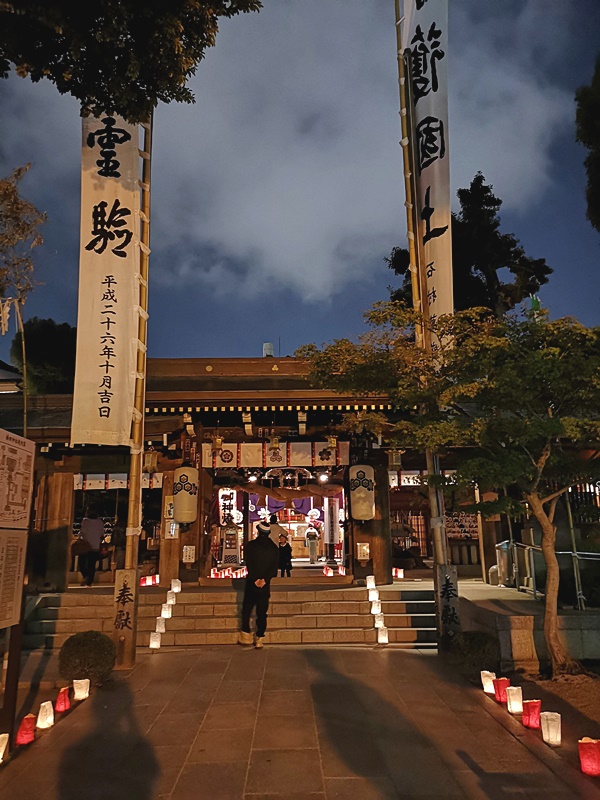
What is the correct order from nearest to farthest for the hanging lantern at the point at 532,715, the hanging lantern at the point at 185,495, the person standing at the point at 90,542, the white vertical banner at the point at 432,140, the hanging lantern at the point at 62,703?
the hanging lantern at the point at 532,715, the hanging lantern at the point at 62,703, the white vertical banner at the point at 432,140, the hanging lantern at the point at 185,495, the person standing at the point at 90,542

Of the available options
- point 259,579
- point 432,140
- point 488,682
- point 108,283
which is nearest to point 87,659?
point 259,579

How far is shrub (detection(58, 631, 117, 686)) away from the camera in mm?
7984

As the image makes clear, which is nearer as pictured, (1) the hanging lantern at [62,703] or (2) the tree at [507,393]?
(1) the hanging lantern at [62,703]

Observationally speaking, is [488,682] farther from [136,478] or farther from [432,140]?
[432,140]

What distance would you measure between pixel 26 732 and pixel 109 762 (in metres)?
1.17

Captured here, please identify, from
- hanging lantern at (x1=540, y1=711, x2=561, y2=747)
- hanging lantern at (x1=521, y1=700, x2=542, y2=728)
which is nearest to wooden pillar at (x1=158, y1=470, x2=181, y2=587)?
hanging lantern at (x1=521, y1=700, x2=542, y2=728)

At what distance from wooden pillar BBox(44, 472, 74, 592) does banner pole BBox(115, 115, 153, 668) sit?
662 cm

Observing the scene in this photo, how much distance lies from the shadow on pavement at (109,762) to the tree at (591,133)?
15.0m

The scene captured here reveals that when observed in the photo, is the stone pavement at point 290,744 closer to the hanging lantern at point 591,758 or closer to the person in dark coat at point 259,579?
the hanging lantern at point 591,758

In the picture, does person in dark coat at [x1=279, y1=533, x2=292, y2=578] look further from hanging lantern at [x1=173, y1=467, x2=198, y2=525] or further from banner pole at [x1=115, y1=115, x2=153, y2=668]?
banner pole at [x1=115, y1=115, x2=153, y2=668]

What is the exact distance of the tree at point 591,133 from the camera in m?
13.7

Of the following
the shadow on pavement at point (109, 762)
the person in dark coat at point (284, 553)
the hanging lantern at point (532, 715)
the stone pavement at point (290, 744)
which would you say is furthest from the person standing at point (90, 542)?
the hanging lantern at point (532, 715)

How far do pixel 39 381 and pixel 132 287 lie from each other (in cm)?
2125

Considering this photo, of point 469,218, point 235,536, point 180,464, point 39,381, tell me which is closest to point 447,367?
point 180,464
